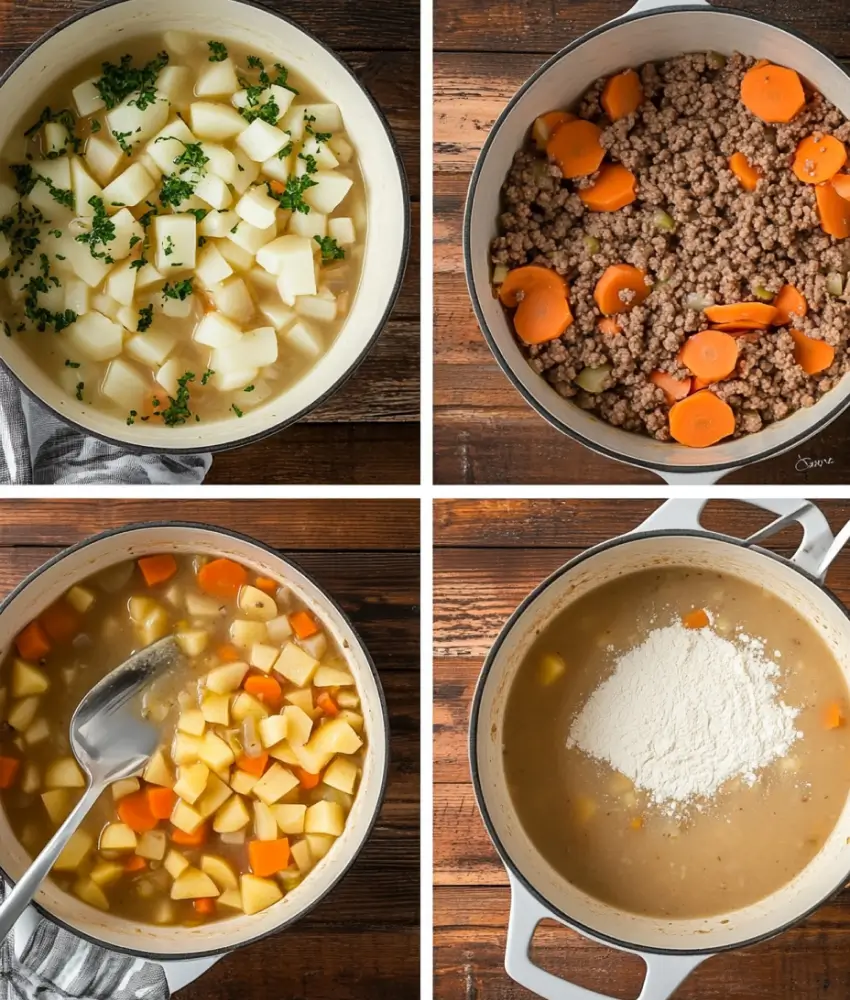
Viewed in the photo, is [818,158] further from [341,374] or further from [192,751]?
[192,751]

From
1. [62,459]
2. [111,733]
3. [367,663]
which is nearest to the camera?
[367,663]

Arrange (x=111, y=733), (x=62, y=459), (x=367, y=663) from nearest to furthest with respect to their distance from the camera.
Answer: (x=367, y=663) → (x=111, y=733) → (x=62, y=459)

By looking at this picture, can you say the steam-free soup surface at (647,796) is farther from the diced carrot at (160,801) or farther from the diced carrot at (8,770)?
the diced carrot at (8,770)

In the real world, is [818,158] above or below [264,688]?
above

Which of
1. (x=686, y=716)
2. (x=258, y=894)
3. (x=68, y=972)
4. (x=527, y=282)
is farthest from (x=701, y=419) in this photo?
(x=68, y=972)

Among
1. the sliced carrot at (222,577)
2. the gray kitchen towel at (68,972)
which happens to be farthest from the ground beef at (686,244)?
the gray kitchen towel at (68,972)

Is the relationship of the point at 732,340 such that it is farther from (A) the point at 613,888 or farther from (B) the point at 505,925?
(B) the point at 505,925

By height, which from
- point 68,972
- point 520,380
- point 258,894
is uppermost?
point 520,380

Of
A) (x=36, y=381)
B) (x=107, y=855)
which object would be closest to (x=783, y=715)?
(x=107, y=855)
